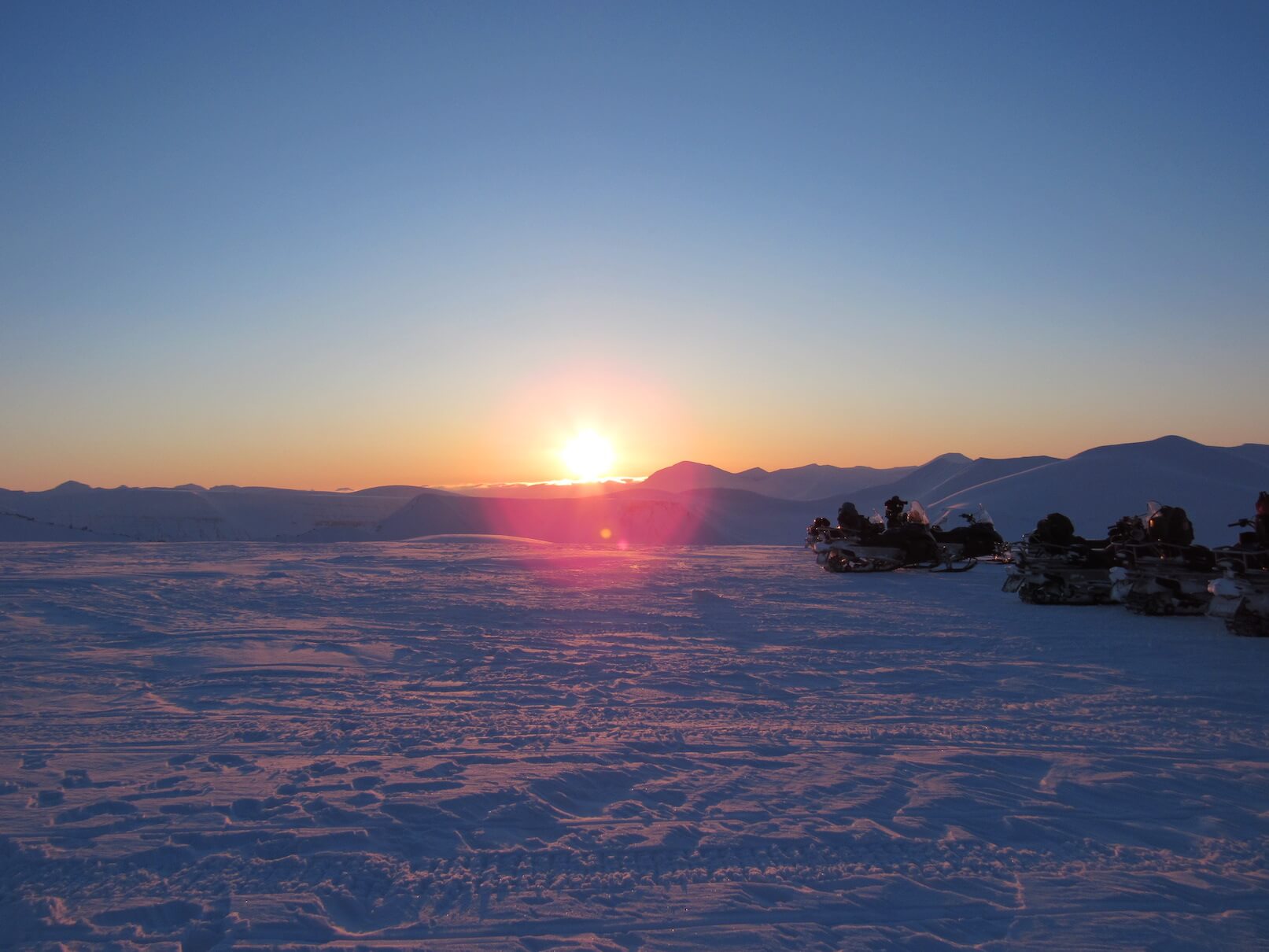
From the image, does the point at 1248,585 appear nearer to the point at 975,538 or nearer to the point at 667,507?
the point at 975,538

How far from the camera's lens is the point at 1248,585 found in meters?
11.1

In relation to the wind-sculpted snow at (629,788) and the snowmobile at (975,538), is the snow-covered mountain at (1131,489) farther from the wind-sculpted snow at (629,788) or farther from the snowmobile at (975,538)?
the wind-sculpted snow at (629,788)

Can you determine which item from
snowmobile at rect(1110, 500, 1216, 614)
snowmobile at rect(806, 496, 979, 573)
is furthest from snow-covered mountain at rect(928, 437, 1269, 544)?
snowmobile at rect(1110, 500, 1216, 614)

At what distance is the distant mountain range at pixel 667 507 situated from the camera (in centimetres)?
4328

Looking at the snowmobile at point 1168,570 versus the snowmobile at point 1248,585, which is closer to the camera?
the snowmobile at point 1248,585

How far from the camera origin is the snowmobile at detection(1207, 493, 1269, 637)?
1091 cm

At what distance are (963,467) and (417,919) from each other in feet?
233

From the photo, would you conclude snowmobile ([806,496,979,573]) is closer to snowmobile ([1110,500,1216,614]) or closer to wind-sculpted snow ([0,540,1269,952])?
snowmobile ([1110,500,1216,614])

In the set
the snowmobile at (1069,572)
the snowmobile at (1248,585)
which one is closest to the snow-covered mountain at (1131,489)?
the snowmobile at (1069,572)

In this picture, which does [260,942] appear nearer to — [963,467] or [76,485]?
[963,467]

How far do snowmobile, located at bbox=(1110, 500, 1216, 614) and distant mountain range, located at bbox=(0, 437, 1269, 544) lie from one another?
25.1 metres

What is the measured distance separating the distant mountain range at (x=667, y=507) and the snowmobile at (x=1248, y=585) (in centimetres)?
2772

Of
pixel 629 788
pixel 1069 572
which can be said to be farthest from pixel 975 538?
pixel 629 788

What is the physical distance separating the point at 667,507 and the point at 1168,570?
49.5m
